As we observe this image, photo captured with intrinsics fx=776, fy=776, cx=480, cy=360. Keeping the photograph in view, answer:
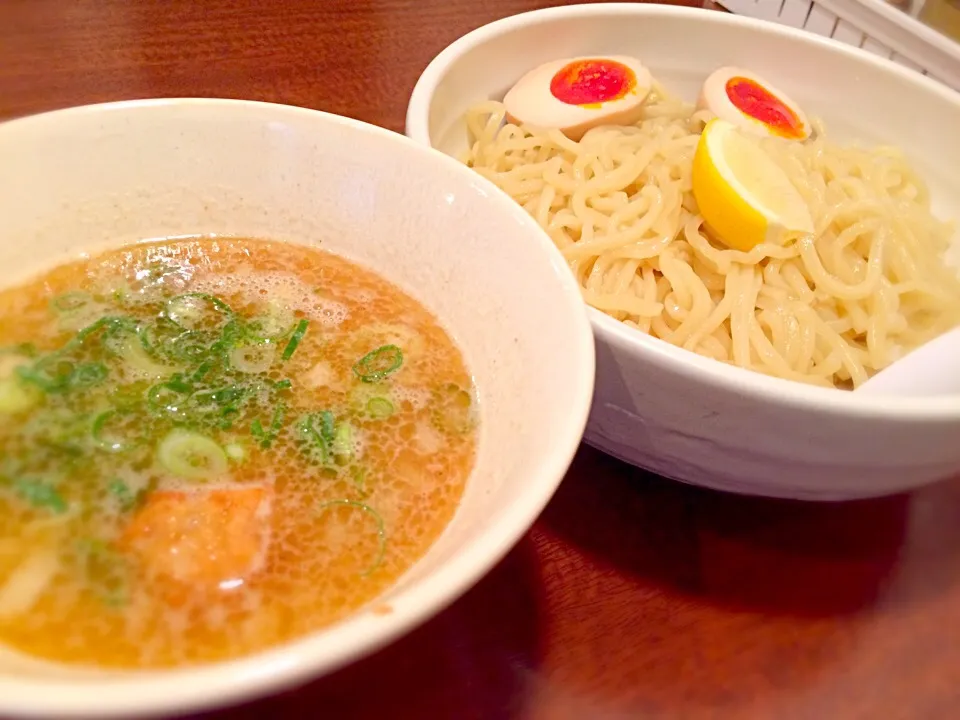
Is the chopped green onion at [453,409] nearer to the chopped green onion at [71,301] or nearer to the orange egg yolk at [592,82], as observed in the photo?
the chopped green onion at [71,301]

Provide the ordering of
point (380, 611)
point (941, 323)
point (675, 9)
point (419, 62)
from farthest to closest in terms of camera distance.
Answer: point (419, 62) → point (675, 9) → point (941, 323) → point (380, 611)

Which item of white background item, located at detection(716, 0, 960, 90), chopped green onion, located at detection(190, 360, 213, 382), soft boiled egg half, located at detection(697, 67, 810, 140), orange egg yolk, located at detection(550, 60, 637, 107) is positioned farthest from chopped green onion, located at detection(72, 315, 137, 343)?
white background item, located at detection(716, 0, 960, 90)

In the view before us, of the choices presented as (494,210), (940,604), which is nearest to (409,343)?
(494,210)

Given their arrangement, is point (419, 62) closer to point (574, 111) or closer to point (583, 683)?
point (574, 111)

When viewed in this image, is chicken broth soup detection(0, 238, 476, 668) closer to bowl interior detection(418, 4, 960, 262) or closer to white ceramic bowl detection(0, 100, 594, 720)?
white ceramic bowl detection(0, 100, 594, 720)

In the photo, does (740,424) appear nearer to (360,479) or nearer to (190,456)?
(360,479)
